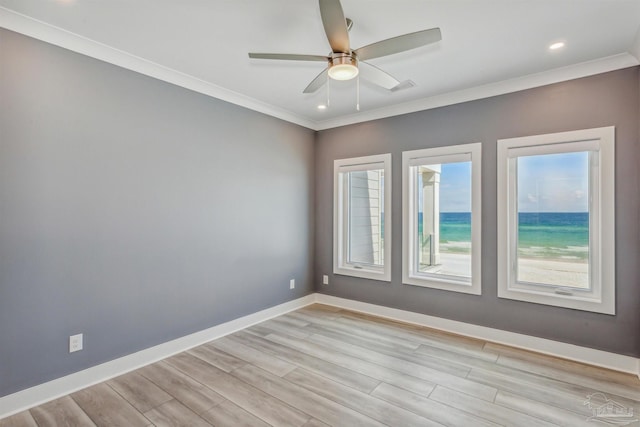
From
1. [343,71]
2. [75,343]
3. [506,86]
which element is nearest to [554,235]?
[506,86]

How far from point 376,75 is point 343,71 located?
0.49 metres

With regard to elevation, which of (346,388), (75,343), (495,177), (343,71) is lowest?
(346,388)

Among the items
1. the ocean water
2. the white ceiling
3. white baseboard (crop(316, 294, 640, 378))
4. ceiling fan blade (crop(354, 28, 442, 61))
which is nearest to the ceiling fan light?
ceiling fan blade (crop(354, 28, 442, 61))

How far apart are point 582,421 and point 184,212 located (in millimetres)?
3634

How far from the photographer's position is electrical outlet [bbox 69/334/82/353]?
247 centimetres

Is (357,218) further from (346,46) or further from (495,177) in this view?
(346,46)

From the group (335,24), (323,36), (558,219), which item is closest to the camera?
(335,24)

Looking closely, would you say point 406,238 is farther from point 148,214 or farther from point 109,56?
point 109,56

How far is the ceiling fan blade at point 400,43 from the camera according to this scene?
77.0 inches

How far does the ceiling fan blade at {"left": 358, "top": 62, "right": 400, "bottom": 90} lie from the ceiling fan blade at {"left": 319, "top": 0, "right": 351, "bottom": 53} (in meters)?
0.37

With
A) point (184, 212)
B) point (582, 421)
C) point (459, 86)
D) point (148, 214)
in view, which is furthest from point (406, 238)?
point (148, 214)

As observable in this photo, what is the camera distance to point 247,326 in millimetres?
3836

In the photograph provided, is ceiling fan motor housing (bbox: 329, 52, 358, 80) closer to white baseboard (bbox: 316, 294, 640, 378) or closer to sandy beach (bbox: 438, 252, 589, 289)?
sandy beach (bbox: 438, 252, 589, 289)

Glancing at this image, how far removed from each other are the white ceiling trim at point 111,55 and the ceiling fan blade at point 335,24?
1.88 m
